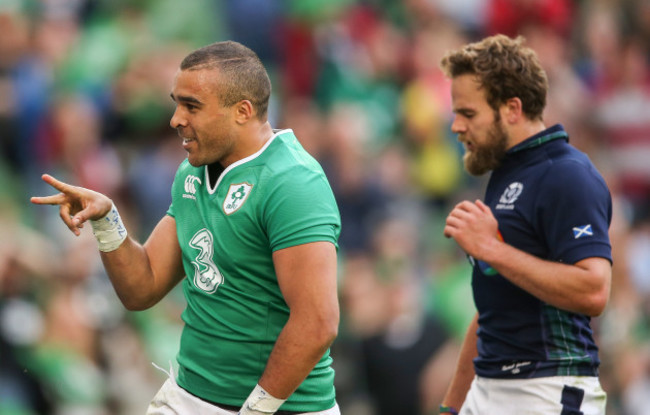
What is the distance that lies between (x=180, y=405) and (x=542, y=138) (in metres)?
1.92

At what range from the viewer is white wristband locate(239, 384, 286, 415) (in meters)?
4.05

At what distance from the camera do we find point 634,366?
8273 mm

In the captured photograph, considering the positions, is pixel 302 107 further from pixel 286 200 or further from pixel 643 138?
pixel 286 200

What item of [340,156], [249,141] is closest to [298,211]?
[249,141]

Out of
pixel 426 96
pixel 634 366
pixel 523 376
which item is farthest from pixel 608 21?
pixel 523 376

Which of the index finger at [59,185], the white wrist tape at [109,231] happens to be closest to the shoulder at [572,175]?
the white wrist tape at [109,231]

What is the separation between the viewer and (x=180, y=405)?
4.47 m

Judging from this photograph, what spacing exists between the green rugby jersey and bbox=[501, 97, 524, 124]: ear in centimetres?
96

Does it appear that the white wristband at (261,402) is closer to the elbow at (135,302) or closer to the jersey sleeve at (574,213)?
the elbow at (135,302)

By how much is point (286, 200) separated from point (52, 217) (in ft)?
17.3

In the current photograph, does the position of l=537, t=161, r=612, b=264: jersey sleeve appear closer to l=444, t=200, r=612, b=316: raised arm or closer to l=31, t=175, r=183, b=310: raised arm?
l=444, t=200, r=612, b=316: raised arm

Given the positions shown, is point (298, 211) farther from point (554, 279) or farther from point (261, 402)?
point (554, 279)

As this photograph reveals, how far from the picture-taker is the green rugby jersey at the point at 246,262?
4.13 metres

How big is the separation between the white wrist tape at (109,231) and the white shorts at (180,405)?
64 cm
